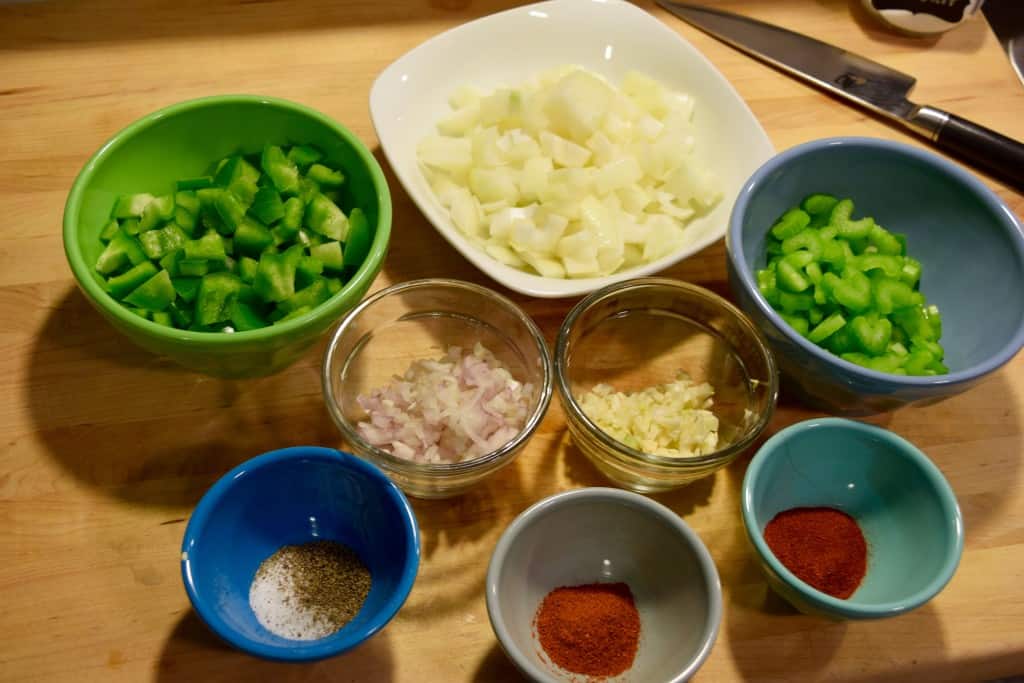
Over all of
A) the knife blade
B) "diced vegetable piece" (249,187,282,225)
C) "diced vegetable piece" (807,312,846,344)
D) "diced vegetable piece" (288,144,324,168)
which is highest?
the knife blade

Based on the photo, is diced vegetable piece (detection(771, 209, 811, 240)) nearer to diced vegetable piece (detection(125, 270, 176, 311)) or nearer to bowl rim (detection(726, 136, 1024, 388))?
bowl rim (detection(726, 136, 1024, 388))

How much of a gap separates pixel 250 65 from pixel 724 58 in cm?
93

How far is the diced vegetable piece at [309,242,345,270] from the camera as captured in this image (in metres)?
1.20

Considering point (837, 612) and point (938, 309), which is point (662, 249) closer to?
point (938, 309)

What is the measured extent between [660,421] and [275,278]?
0.56 metres

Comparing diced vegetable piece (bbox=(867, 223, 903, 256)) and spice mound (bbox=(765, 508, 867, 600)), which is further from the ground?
diced vegetable piece (bbox=(867, 223, 903, 256))

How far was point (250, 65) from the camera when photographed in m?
1.63

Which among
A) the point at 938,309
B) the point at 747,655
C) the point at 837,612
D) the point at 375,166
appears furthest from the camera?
the point at 938,309

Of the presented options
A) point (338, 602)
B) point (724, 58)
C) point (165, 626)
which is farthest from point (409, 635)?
point (724, 58)

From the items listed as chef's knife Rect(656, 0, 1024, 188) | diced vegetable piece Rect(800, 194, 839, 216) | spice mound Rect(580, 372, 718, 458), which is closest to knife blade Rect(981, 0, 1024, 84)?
chef's knife Rect(656, 0, 1024, 188)

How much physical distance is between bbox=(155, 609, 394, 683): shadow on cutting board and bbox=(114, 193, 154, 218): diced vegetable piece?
0.56 m

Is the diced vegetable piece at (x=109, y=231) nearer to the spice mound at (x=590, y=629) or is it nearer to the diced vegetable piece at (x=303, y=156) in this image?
the diced vegetable piece at (x=303, y=156)

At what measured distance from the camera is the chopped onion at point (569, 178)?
51.4 inches

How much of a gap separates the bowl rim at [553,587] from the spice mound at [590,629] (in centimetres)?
A: 5
